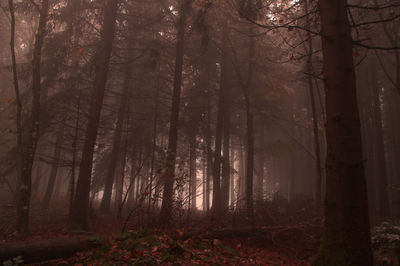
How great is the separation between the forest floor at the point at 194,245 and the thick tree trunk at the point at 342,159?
8.08 ft

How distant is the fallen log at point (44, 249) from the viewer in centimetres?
493

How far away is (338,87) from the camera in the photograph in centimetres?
415

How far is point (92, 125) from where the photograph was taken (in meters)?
9.93

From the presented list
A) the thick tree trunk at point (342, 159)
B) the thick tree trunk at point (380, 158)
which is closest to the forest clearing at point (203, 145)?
the thick tree trunk at point (342, 159)

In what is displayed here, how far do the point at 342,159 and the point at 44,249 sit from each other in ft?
18.3

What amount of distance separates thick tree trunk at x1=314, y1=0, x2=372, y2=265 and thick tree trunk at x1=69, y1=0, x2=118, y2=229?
7.81 metres

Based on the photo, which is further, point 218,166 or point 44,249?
point 218,166

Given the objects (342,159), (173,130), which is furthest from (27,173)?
(342,159)

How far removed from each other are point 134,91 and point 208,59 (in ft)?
16.7

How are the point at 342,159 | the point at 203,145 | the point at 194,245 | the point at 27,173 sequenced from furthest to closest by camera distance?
the point at 203,145 → the point at 27,173 → the point at 194,245 → the point at 342,159

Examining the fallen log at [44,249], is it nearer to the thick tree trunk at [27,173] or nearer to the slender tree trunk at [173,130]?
the slender tree trunk at [173,130]

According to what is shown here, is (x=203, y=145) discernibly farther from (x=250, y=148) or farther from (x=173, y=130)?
(x=173, y=130)

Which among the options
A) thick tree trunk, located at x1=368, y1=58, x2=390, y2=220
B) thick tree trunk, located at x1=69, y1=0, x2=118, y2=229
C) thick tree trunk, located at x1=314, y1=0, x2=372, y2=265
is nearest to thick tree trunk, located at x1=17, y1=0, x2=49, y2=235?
thick tree trunk, located at x1=69, y1=0, x2=118, y2=229

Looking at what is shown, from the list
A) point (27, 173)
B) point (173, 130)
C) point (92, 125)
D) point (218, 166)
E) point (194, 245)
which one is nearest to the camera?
point (194, 245)
